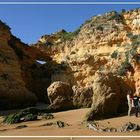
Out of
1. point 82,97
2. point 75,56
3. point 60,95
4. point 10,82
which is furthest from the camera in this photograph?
point 75,56

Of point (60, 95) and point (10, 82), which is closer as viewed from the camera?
point (60, 95)

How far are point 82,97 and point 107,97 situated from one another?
5.58 metres

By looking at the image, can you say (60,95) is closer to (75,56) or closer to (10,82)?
(10,82)

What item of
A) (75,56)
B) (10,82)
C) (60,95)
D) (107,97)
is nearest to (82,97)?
(60,95)

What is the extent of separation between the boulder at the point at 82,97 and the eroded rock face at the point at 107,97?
4223mm

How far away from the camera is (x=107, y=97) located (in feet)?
51.5

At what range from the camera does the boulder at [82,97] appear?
21.0 metres

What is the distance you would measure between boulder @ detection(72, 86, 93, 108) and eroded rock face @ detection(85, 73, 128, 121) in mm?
4223

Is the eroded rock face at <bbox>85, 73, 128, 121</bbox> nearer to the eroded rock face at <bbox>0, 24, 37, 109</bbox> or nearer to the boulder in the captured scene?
the boulder

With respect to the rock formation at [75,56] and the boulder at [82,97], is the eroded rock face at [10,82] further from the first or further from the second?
the boulder at [82,97]

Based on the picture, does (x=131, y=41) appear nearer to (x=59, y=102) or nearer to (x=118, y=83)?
(x=59, y=102)

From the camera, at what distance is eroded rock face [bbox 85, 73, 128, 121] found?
1530 centimetres

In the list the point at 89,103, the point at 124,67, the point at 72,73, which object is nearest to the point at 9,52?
the point at 72,73

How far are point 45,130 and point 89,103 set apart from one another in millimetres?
8134
